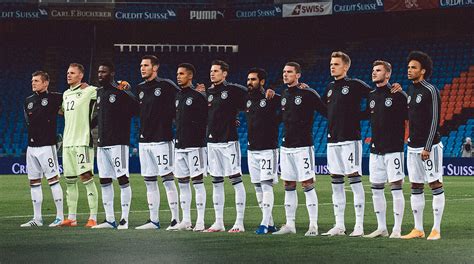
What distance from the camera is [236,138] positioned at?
14391 mm

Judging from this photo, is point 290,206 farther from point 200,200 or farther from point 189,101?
point 189,101

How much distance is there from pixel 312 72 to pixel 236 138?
2935 cm

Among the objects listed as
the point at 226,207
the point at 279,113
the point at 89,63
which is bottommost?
the point at 226,207

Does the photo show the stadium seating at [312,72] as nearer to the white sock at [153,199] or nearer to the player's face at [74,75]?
the player's face at [74,75]

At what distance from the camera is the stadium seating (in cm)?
3825

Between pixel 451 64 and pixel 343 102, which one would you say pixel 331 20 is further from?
pixel 343 102

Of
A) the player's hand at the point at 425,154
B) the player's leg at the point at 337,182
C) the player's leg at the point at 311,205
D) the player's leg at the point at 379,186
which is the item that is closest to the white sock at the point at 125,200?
the player's leg at the point at 311,205

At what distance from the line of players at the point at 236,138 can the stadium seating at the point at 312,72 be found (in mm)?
22908

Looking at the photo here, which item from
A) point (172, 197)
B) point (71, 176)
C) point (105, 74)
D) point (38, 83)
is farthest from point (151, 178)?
point (38, 83)

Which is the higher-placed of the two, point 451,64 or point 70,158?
point 451,64

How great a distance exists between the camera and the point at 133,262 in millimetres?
10367

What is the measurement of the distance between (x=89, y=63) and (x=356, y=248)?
33.7 m

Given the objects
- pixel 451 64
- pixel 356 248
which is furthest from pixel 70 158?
pixel 451 64

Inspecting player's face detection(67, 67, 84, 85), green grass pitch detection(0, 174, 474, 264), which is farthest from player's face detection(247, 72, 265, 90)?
player's face detection(67, 67, 84, 85)
